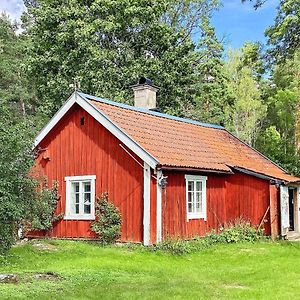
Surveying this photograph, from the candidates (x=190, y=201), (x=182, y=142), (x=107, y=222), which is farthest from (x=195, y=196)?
(x=107, y=222)

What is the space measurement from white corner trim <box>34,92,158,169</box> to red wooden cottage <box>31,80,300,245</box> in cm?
3

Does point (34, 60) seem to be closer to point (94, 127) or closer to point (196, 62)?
point (196, 62)

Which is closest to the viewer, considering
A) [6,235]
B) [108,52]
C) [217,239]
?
[6,235]

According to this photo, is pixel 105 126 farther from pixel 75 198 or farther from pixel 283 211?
pixel 283 211

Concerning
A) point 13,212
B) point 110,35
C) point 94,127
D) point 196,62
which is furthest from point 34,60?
point 13,212

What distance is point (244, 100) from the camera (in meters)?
39.8

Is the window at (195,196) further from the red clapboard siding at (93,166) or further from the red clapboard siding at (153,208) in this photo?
the red clapboard siding at (93,166)

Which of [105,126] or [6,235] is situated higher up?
[105,126]

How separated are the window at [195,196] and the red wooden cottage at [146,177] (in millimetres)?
33

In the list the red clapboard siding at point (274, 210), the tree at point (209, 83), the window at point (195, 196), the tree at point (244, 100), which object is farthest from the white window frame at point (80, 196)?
the tree at point (244, 100)

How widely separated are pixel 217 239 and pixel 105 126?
5.08m

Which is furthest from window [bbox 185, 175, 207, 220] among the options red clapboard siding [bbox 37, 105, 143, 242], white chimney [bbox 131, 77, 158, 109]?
white chimney [bbox 131, 77, 158, 109]

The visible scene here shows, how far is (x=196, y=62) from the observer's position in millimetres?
30312

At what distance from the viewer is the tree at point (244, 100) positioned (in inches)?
1560
